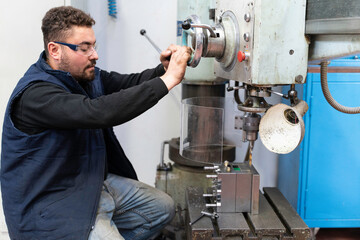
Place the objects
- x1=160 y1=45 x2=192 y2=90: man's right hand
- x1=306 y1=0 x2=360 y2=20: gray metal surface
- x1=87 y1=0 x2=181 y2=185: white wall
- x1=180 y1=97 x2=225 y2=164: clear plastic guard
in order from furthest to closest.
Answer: x1=87 y1=0 x2=181 y2=185: white wall, x1=180 y1=97 x2=225 y2=164: clear plastic guard, x1=160 y1=45 x2=192 y2=90: man's right hand, x1=306 y1=0 x2=360 y2=20: gray metal surface

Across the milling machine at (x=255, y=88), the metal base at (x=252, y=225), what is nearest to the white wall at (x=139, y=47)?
the milling machine at (x=255, y=88)

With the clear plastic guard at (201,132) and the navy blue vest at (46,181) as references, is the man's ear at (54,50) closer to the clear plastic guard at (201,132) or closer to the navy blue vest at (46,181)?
the navy blue vest at (46,181)

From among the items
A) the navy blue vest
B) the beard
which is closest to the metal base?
the navy blue vest

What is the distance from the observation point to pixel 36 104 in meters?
1.15

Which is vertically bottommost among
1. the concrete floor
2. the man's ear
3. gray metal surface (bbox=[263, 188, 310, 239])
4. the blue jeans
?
the concrete floor

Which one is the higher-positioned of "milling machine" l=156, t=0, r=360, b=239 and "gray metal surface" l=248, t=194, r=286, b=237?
"milling machine" l=156, t=0, r=360, b=239

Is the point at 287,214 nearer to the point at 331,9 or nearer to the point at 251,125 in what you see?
the point at 251,125

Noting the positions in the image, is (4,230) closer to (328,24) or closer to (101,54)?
(101,54)

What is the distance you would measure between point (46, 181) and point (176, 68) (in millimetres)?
552

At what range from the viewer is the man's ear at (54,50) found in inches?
52.0

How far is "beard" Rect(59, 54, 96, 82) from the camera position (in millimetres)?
1342

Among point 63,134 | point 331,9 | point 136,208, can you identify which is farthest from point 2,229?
point 331,9

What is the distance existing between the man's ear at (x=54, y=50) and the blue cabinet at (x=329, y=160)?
Result: 105 centimetres

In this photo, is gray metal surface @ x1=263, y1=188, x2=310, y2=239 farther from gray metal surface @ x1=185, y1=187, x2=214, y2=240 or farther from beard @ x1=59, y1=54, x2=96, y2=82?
beard @ x1=59, y1=54, x2=96, y2=82
